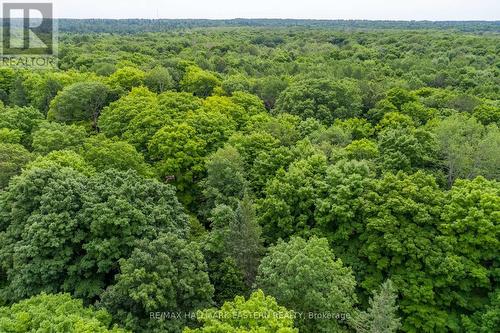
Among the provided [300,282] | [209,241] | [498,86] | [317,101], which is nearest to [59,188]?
[209,241]

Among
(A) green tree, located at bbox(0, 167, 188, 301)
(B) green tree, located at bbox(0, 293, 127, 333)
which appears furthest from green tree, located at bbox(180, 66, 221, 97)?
(B) green tree, located at bbox(0, 293, 127, 333)

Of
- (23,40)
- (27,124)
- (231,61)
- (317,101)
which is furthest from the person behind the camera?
(23,40)

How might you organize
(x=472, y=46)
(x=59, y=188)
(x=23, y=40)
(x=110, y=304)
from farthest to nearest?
(x=472, y=46) → (x=23, y=40) → (x=59, y=188) → (x=110, y=304)

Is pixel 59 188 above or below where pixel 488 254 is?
above

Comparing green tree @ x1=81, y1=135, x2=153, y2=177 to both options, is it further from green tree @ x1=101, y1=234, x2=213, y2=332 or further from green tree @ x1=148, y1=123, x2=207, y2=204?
green tree @ x1=101, y1=234, x2=213, y2=332

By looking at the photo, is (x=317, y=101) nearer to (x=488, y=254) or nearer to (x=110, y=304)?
(x=488, y=254)

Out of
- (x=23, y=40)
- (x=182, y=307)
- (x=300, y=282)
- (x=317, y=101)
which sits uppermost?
(x=23, y=40)

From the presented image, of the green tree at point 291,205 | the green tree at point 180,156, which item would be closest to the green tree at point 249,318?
the green tree at point 291,205

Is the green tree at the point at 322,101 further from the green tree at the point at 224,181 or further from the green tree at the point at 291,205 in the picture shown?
the green tree at the point at 291,205
